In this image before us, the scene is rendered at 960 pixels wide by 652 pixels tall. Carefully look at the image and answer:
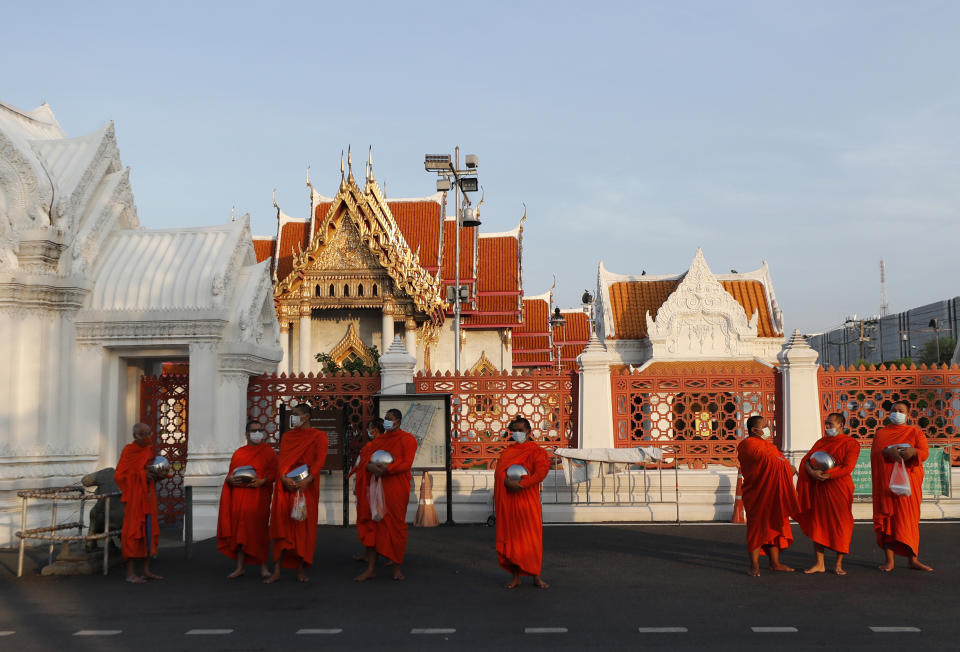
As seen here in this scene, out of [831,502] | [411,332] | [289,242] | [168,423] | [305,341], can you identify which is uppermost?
[289,242]

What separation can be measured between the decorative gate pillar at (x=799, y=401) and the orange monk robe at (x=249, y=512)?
6615mm

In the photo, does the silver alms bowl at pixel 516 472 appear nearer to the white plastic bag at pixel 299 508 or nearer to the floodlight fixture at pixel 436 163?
the white plastic bag at pixel 299 508

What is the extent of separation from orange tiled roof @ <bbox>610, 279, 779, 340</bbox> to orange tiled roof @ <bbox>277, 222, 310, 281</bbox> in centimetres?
1085

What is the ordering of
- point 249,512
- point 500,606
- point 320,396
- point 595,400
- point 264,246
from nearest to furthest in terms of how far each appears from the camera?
1. point 500,606
2. point 249,512
3. point 320,396
4. point 595,400
5. point 264,246

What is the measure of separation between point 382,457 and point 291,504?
0.82m

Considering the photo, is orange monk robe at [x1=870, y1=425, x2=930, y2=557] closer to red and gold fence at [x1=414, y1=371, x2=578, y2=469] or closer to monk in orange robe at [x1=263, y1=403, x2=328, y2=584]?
red and gold fence at [x1=414, y1=371, x2=578, y2=469]

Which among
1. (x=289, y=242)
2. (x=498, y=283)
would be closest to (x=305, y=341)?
(x=289, y=242)

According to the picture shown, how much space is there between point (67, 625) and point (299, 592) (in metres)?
1.66

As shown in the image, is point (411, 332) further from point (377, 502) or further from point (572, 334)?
point (377, 502)

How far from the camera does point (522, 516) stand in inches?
270

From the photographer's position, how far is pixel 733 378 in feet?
37.6

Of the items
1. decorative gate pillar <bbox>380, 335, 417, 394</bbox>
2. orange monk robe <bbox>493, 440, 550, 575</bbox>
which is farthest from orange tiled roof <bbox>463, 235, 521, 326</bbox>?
orange monk robe <bbox>493, 440, 550, 575</bbox>

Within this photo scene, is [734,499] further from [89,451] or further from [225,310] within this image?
[89,451]

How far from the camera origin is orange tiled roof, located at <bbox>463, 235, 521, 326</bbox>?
30.9m
